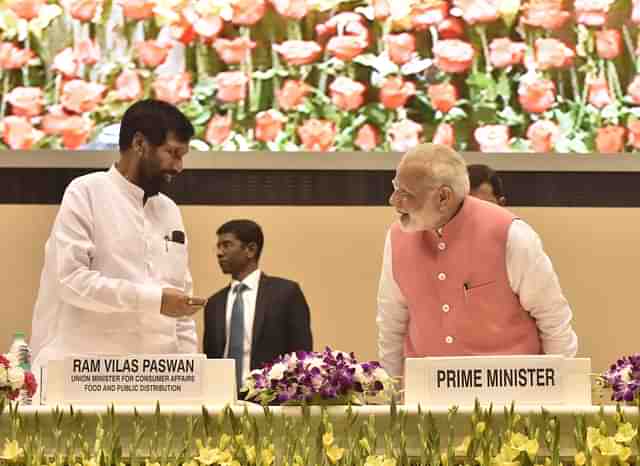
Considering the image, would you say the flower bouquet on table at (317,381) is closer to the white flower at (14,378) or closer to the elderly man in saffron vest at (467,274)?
the white flower at (14,378)

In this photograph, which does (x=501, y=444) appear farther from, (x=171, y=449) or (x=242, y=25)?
(x=242, y=25)

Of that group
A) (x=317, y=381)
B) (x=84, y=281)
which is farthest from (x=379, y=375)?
(x=84, y=281)

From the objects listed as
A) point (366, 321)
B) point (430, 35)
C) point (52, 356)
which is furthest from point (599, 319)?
point (52, 356)

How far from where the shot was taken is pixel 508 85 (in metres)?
5.28

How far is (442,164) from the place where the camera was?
328 cm

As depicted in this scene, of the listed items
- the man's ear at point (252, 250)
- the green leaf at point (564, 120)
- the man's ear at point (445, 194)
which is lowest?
the man's ear at point (445, 194)

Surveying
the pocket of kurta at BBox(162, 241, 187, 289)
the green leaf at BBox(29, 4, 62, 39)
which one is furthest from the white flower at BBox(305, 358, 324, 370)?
the green leaf at BBox(29, 4, 62, 39)

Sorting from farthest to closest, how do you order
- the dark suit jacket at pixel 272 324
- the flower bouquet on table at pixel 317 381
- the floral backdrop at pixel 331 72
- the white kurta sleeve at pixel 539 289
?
the floral backdrop at pixel 331 72
the dark suit jacket at pixel 272 324
the white kurta sleeve at pixel 539 289
the flower bouquet on table at pixel 317 381

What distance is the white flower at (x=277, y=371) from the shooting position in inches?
99.2

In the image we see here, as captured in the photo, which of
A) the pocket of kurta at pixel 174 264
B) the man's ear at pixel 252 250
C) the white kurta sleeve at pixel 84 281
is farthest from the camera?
the man's ear at pixel 252 250

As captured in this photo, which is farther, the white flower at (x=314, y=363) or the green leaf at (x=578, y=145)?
the green leaf at (x=578, y=145)

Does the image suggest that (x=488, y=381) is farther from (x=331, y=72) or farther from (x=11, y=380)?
(x=331, y=72)

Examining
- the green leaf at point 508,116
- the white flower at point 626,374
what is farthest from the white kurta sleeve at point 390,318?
the green leaf at point 508,116

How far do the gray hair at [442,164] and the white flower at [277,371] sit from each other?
88 centimetres
